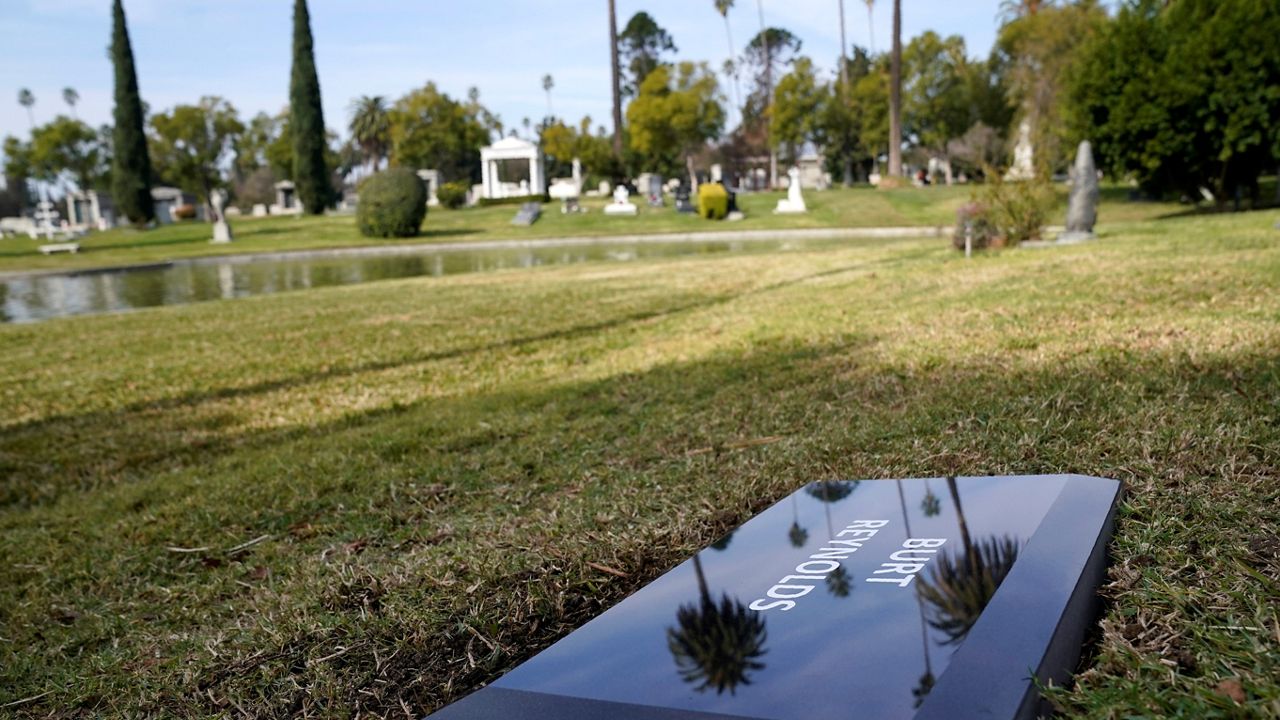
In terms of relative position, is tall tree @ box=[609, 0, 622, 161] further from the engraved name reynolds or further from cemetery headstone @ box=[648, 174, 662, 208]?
the engraved name reynolds

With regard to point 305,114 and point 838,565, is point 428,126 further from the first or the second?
point 838,565

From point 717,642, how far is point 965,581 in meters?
0.46

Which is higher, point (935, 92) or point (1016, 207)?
point (935, 92)

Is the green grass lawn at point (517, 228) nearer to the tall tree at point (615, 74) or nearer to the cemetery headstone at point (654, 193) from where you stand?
the cemetery headstone at point (654, 193)

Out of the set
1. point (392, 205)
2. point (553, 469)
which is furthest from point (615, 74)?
point (553, 469)

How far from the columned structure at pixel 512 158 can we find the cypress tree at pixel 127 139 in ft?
75.0

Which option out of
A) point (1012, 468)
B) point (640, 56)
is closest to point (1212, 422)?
point (1012, 468)

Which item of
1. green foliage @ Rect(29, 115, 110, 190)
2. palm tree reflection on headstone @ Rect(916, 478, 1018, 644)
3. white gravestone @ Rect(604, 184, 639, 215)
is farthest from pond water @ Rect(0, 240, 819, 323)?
green foliage @ Rect(29, 115, 110, 190)

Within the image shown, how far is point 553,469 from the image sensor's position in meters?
3.73

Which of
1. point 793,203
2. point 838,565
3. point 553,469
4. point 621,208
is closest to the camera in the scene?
point 838,565

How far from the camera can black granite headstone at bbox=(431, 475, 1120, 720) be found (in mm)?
1330

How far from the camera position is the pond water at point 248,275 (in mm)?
15297

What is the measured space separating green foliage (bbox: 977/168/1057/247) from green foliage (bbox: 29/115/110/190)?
77.3 metres

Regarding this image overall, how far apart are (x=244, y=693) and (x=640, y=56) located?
96.6 metres
